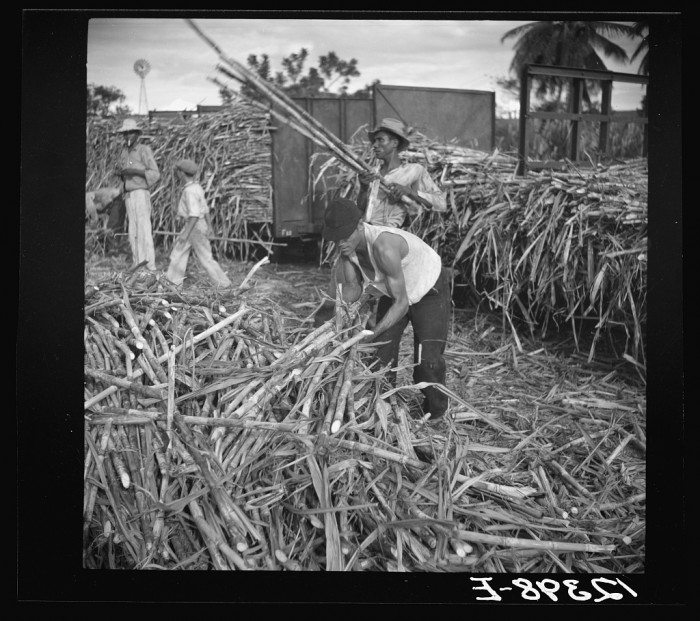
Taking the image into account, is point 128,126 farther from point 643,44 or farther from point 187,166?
point 643,44

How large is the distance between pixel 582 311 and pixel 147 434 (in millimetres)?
2616

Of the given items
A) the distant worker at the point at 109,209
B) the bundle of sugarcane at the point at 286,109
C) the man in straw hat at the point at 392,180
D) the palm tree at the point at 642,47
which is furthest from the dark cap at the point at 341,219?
the palm tree at the point at 642,47

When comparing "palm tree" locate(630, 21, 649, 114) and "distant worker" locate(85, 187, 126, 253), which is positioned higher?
"palm tree" locate(630, 21, 649, 114)

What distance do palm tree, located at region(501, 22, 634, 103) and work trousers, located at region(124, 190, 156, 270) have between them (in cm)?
229

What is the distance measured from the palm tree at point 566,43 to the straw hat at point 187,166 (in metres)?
2.14

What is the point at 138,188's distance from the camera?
15.2 feet

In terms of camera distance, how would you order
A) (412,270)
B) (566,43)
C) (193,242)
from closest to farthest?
1. (412,270)
2. (566,43)
3. (193,242)

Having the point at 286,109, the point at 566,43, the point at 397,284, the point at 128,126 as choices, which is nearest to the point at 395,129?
the point at 286,109

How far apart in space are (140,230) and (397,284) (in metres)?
1.59

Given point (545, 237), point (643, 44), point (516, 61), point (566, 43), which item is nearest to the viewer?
point (643, 44)

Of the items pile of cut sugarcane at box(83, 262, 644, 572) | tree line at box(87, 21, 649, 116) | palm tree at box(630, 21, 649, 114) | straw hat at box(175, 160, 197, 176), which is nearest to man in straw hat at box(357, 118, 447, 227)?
tree line at box(87, 21, 649, 116)

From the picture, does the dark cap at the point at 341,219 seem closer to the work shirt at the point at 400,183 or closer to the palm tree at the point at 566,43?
the work shirt at the point at 400,183

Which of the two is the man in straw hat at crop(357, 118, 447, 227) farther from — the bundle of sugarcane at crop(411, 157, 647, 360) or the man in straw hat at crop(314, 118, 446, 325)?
the bundle of sugarcane at crop(411, 157, 647, 360)

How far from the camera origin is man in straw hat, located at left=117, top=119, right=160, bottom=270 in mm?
4359
